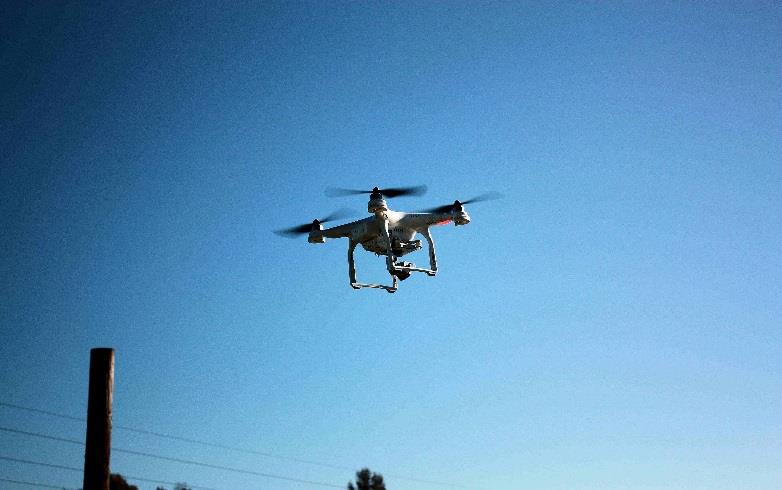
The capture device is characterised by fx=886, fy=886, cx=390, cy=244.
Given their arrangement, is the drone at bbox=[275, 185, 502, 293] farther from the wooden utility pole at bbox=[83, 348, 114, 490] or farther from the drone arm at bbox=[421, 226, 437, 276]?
the wooden utility pole at bbox=[83, 348, 114, 490]

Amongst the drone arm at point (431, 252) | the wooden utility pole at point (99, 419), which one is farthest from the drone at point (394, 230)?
the wooden utility pole at point (99, 419)

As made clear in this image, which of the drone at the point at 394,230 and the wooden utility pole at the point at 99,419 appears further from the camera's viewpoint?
the drone at the point at 394,230

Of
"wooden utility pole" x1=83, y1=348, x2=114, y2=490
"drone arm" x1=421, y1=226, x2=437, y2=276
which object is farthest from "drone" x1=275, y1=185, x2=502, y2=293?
"wooden utility pole" x1=83, y1=348, x2=114, y2=490

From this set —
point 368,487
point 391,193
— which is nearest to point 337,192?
point 391,193

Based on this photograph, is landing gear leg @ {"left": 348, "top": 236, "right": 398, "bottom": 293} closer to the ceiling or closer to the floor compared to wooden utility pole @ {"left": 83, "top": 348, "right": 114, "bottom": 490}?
closer to the ceiling

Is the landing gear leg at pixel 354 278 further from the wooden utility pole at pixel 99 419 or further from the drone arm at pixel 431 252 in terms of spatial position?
the wooden utility pole at pixel 99 419

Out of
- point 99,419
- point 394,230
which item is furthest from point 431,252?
point 99,419

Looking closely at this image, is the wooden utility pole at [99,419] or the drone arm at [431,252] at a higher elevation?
the drone arm at [431,252]

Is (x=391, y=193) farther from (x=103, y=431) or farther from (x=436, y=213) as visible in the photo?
(x=103, y=431)
